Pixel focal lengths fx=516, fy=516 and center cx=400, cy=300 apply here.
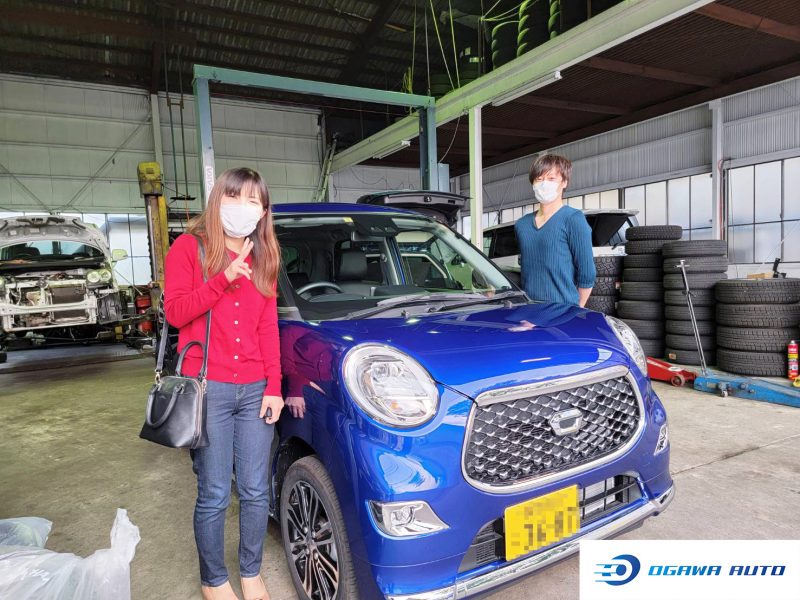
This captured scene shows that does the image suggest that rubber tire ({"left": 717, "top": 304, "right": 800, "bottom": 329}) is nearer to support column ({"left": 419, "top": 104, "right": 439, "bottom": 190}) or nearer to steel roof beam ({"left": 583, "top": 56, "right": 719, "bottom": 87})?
support column ({"left": 419, "top": 104, "right": 439, "bottom": 190})

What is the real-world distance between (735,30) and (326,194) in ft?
36.0

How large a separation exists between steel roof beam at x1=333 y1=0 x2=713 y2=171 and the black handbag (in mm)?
5675

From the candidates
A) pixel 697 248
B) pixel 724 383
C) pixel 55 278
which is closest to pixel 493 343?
pixel 724 383

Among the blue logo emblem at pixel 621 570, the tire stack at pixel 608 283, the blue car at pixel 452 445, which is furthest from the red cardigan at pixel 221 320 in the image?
the tire stack at pixel 608 283

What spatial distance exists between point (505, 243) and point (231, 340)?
6.42 meters

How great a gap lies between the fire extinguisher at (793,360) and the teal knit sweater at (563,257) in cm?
309

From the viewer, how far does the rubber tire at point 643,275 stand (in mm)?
5680

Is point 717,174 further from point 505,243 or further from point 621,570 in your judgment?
point 621,570

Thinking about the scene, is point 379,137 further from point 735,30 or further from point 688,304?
point 688,304

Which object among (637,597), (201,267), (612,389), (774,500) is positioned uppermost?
(201,267)

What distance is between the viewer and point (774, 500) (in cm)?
251

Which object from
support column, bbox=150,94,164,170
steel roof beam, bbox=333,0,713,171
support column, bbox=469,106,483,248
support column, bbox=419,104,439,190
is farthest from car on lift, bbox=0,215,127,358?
support column, bbox=150,94,164,170

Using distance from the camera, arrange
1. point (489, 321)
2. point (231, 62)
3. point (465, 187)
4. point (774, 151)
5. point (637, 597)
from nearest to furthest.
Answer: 1. point (637, 597)
2. point (489, 321)
3. point (774, 151)
4. point (231, 62)
5. point (465, 187)

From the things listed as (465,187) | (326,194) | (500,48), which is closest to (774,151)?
(500,48)
